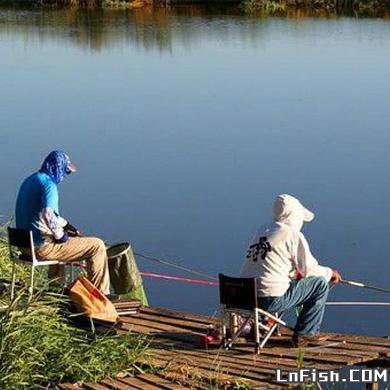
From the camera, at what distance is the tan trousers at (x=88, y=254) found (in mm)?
7012

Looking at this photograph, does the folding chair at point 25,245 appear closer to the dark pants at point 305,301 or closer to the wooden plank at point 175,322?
the wooden plank at point 175,322

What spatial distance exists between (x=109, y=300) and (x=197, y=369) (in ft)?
3.87

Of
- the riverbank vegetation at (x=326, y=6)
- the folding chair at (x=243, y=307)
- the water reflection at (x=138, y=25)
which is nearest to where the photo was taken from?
the folding chair at (x=243, y=307)

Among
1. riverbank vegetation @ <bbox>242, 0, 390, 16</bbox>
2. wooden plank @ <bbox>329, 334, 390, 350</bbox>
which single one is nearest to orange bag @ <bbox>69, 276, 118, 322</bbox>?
wooden plank @ <bbox>329, 334, 390, 350</bbox>

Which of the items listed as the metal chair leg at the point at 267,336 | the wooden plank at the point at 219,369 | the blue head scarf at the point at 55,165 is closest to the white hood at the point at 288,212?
the metal chair leg at the point at 267,336

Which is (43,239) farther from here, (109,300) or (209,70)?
(209,70)

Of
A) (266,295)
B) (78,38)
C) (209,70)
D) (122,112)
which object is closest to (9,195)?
(122,112)

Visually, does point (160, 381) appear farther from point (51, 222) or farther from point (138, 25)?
point (138, 25)

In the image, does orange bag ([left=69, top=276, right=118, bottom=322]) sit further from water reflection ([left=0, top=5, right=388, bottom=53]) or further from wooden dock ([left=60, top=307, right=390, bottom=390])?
water reflection ([left=0, top=5, right=388, bottom=53])

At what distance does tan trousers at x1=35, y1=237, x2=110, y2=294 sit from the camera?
23.0ft

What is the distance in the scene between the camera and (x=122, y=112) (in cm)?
1703

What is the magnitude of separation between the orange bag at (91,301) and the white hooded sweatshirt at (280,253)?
92cm

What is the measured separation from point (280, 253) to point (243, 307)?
13.5 inches

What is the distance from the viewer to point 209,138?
14938 millimetres
